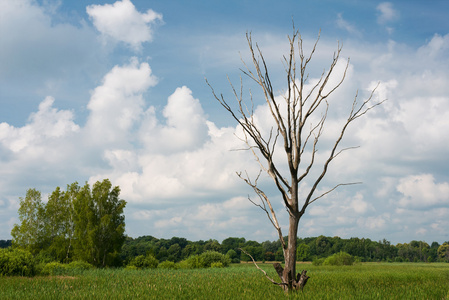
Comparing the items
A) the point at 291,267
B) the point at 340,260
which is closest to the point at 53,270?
the point at 291,267

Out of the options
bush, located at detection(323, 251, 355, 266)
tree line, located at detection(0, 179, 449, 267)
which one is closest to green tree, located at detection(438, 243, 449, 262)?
bush, located at detection(323, 251, 355, 266)

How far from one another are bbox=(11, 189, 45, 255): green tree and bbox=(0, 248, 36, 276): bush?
633 inches

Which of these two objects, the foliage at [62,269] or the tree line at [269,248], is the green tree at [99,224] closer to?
the foliage at [62,269]

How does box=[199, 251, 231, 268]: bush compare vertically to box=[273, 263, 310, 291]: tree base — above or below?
below

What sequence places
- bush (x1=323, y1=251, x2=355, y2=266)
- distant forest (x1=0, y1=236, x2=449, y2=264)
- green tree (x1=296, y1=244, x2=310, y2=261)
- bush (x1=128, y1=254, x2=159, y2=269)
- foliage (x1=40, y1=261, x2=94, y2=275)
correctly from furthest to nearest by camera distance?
1. green tree (x1=296, y1=244, x2=310, y2=261)
2. distant forest (x1=0, y1=236, x2=449, y2=264)
3. bush (x1=323, y1=251, x2=355, y2=266)
4. bush (x1=128, y1=254, x2=159, y2=269)
5. foliage (x1=40, y1=261, x2=94, y2=275)

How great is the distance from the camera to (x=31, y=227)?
35656 mm

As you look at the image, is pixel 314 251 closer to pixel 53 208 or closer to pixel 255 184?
pixel 53 208

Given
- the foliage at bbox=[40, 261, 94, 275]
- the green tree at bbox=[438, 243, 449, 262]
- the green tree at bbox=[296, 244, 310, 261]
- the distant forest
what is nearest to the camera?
the foliage at bbox=[40, 261, 94, 275]

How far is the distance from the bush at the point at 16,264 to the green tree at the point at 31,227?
1607 cm

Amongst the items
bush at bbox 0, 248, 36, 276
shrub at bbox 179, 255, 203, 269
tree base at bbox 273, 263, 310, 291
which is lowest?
shrub at bbox 179, 255, 203, 269

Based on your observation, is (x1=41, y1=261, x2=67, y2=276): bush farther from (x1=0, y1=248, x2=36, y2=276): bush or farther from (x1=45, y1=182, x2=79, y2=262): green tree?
(x1=45, y1=182, x2=79, y2=262): green tree

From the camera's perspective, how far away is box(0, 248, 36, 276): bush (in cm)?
1964

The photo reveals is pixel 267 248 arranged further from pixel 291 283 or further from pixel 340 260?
pixel 291 283

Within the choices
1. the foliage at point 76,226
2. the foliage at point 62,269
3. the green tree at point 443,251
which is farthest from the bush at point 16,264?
the green tree at point 443,251
